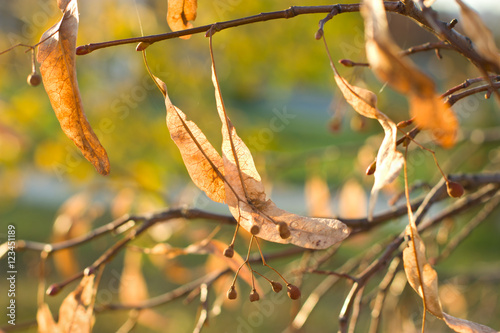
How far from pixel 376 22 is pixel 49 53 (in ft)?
1.26

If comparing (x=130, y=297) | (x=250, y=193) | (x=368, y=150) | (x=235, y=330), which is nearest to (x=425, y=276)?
(x=250, y=193)

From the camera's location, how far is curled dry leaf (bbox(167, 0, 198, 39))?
690 mm

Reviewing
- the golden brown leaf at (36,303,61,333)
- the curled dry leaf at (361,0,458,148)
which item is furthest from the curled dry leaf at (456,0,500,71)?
the golden brown leaf at (36,303,61,333)

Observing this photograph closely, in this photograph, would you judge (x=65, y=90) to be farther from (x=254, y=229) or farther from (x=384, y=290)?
(x=384, y=290)

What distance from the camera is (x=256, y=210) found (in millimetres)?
591

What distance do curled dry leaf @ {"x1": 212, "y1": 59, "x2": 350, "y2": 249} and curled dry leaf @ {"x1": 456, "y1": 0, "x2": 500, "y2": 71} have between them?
23 centimetres

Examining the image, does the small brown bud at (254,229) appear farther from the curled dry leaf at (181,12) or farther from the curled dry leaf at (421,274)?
the curled dry leaf at (181,12)

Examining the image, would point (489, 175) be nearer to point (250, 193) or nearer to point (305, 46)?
point (250, 193)

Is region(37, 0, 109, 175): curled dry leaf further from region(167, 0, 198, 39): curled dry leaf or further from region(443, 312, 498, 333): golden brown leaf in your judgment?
region(443, 312, 498, 333): golden brown leaf

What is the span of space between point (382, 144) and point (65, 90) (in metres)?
0.36

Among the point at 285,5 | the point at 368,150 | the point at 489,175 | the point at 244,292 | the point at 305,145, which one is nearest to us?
the point at 489,175

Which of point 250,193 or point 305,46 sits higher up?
point 250,193

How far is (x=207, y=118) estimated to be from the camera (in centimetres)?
276

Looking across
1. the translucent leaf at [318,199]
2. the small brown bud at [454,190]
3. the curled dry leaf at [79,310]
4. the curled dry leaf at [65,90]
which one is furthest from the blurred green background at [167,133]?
the curled dry leaf at [65,90]
